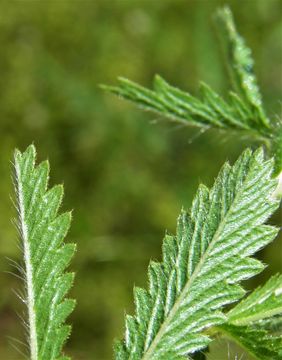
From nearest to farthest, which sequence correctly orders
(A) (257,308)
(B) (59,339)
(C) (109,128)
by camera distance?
(B) (59,339), (A) (257,308), (C) (109,128)

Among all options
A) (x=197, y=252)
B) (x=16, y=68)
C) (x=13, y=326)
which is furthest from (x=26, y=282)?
(x=16, y=68)

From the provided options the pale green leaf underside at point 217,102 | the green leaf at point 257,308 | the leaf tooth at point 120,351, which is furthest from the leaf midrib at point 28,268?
the pale green leaf underside at point 217,102

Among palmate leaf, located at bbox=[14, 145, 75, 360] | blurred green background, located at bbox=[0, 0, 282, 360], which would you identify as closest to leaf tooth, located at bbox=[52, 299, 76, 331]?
palmate leaf, located at bbox=[14, 145, 75, 360]

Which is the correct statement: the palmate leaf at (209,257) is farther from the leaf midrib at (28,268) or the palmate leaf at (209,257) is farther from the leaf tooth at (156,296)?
the leaf midrib at (28,268)

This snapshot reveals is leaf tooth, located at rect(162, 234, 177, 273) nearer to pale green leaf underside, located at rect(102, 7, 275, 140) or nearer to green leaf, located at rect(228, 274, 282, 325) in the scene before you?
green leaf, located at rect(228, 274, 282, 325)

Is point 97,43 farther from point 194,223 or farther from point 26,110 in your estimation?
point 194,223

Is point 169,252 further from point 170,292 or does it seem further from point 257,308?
point 257,308

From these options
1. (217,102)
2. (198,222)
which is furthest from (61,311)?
(217,102)
